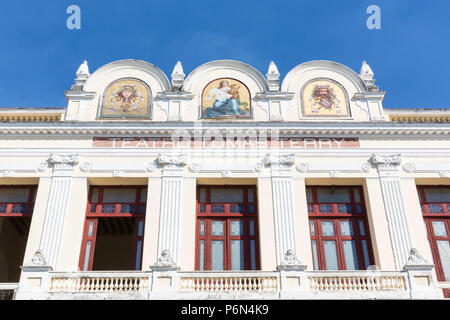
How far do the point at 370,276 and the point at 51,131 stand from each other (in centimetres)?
1143

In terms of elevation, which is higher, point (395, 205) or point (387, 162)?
point (387, 162)

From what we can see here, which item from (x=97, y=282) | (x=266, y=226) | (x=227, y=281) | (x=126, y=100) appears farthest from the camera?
(x=126, y=100)

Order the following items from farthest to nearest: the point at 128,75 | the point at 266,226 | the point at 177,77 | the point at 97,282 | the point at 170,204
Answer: the point at 128,75
the point at 177,77
the point at 170,204
the point at 266,226
the point at 97,282

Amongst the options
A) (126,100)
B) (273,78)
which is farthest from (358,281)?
(126,100)

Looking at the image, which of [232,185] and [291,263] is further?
[232,185]

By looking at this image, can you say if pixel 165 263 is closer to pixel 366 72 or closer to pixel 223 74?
pixel 223 74

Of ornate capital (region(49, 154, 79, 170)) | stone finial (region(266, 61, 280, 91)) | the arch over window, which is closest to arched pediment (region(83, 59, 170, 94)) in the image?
the arch over window

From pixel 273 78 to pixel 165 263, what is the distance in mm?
8391

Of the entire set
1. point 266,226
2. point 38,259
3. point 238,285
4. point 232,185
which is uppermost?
point 232,185

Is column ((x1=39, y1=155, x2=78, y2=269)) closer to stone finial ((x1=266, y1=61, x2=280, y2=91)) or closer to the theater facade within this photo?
the theater facade

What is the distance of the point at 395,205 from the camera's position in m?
16.3

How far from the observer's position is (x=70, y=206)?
1634cm
